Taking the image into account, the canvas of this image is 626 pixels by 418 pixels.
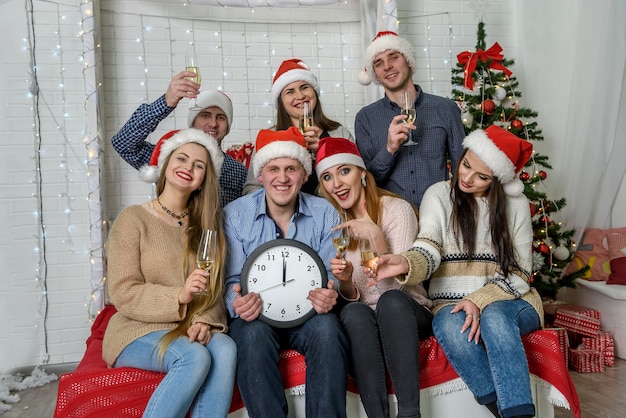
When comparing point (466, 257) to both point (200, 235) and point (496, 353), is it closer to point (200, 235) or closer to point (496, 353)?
point (496, 353)

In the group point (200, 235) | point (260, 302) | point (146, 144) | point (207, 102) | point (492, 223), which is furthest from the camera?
point (207, 102)

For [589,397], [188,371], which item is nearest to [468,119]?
[589,397]

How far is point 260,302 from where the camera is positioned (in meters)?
2.15

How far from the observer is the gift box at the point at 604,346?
340cm

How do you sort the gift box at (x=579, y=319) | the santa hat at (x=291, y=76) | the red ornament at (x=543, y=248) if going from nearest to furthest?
1. the santa hat at (x=291, y=76)
2. the gift box at (x=579, y=319)
3. the red ornament at (x=543, y=248)

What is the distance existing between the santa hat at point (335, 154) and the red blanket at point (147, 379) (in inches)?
31.4

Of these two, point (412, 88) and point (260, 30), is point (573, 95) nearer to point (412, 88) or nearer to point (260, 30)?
point (412, 88)

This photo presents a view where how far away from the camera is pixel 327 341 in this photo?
1992mm

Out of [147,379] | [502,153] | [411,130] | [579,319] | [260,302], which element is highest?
[411,130]

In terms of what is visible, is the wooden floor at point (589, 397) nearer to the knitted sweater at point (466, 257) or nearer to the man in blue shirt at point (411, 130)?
→ the knitted sweater at point (466, 257)

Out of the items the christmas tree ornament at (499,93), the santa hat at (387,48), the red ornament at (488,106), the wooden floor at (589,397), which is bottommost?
the wooden floor at (589,397)

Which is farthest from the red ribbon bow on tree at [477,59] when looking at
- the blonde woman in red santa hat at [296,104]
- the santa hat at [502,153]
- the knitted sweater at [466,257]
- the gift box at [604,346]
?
the gift box at [604,346]

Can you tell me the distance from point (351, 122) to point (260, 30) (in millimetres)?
900

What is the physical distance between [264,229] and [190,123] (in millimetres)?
1028
